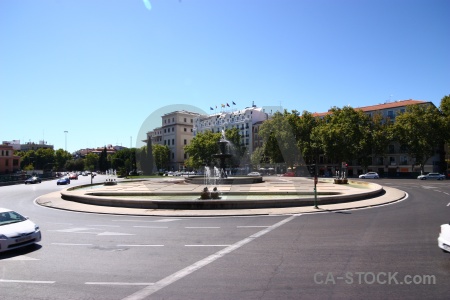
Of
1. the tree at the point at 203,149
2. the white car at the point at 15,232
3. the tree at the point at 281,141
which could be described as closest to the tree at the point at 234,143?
the tree at the point at 203,149

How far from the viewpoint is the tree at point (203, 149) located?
9644 cm

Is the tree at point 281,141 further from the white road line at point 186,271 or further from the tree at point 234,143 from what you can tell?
the white road line at point 186,271

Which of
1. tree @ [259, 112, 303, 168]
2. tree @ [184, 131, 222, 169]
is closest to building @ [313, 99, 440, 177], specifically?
tree @ [259, 112, 303, 168]

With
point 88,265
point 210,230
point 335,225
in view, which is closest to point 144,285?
point 88,265

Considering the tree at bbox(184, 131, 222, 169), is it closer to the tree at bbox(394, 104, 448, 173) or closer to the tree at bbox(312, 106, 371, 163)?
the tree at bbox(312, 106, 371, 163)

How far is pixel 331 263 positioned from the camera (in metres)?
8.77

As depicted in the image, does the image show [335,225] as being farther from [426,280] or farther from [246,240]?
[426,280]

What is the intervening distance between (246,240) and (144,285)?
5.22m

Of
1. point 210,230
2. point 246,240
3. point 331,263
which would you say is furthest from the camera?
point 210,230

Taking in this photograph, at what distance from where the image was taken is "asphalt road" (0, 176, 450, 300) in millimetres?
6992

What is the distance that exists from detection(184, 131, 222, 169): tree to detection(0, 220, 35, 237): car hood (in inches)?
3310

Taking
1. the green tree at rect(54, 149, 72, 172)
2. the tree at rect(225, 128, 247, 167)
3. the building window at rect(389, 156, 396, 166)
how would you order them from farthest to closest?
the green tree at rect(54, 149, 72, 172) < the tree at rect(225, 128, 247, 167) < the building window at rect(389, 156, 396, 166)

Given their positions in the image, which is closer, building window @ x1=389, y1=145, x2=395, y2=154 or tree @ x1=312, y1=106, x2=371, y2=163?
tree @ x1=312, y1=106, x2=371, y2=163

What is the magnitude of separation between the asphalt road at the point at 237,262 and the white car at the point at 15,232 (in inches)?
14.1
